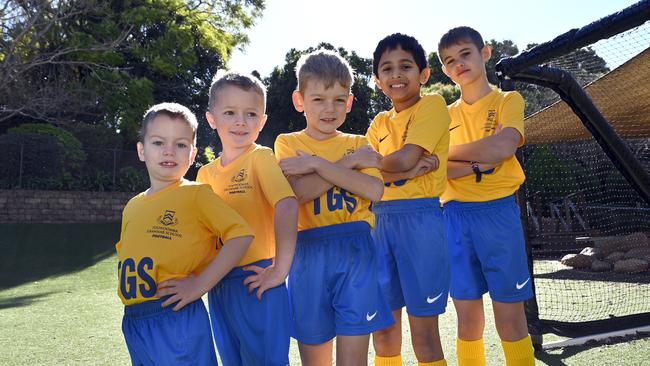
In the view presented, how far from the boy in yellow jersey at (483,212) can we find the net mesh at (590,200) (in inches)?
51.5

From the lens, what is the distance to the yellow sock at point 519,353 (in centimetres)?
296

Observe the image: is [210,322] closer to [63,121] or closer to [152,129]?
[152,129]

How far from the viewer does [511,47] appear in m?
35.4

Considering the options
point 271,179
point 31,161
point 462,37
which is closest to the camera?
point 271,179

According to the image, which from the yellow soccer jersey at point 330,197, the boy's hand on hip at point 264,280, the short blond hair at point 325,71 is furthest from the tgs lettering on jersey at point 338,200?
the short blond hair at point 325,71

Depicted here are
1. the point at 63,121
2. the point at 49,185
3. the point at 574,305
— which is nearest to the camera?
the point at 574,305

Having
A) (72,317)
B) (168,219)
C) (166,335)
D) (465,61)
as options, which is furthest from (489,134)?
(72,317)

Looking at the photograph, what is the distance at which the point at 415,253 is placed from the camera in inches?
104

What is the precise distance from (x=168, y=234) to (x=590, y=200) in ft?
38.4

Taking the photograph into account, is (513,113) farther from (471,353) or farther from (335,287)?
(335,287)

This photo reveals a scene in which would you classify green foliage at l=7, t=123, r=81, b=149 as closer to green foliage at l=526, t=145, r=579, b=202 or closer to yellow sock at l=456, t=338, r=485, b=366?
green foliage at l=526, t=145, r=579, b=202

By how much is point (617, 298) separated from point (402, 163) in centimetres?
556

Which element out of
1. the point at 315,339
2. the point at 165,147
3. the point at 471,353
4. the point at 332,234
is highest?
the point at 165,147

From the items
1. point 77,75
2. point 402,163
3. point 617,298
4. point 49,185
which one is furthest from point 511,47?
point 402,163
